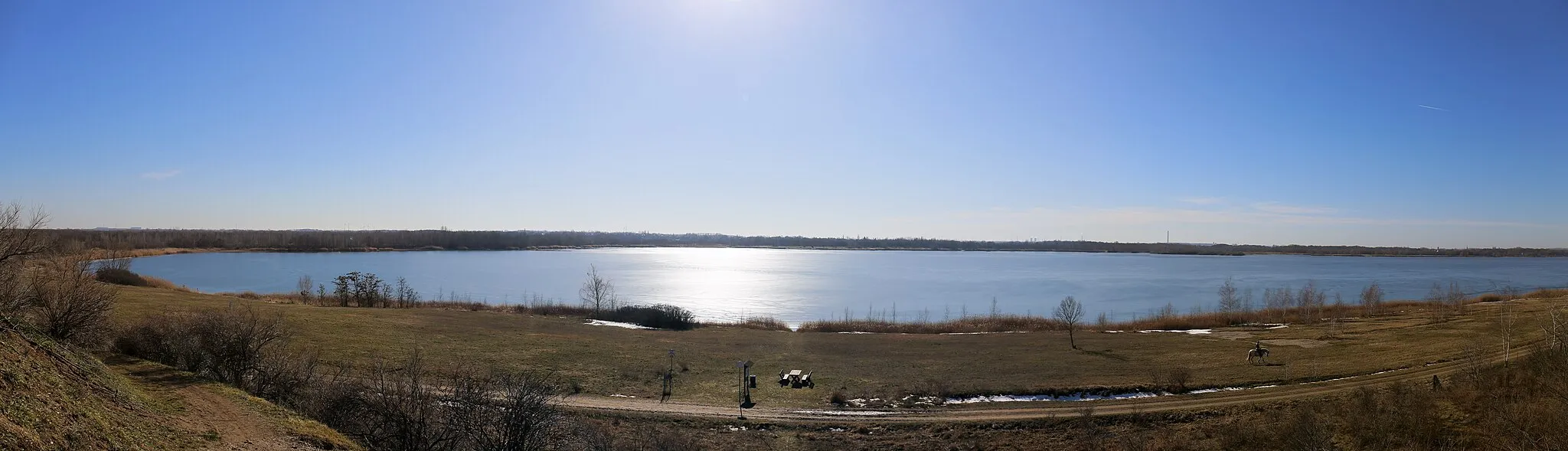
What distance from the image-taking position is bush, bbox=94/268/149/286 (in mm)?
41094

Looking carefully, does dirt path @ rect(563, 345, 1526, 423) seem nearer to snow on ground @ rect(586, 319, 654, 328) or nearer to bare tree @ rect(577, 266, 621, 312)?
snow on ground @ rect(586, 319, 654, 328)

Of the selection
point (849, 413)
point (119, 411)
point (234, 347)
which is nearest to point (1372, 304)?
point (849, 413)

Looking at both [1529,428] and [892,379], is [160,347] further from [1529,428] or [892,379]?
[1529,428]

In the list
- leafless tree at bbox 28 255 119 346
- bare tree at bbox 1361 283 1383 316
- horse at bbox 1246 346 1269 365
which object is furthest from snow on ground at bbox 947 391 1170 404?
bare tree at bbox 1361 283 1383 316

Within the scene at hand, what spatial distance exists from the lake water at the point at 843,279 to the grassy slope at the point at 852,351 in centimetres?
2027

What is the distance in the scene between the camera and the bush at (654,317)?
46406 mm

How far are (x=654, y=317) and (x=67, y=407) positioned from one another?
38196 millimetres

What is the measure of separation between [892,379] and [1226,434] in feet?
40.0

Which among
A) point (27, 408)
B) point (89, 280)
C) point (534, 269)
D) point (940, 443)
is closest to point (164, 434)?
point (27, 408)

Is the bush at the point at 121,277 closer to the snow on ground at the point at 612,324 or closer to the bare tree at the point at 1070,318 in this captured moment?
the snow on ground at the point at 612,324

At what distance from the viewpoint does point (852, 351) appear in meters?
35.4

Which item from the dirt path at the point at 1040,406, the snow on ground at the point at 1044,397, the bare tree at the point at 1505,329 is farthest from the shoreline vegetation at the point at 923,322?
the dirt path at the point at 1040,406

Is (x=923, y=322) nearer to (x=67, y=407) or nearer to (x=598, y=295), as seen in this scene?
(x=598, y=295)

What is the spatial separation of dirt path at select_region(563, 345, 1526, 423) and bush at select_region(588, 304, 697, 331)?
2264 cm
